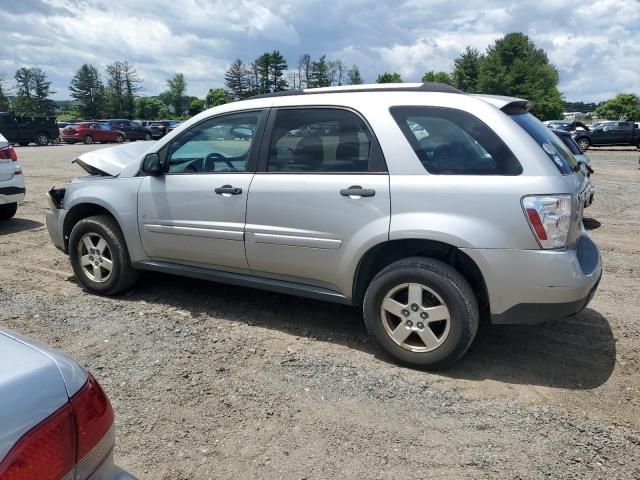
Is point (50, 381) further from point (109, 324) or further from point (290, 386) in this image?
point (109, 324)

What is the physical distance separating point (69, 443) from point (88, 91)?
97.6 m

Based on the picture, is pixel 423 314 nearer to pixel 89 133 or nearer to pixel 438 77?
pixel 89 133

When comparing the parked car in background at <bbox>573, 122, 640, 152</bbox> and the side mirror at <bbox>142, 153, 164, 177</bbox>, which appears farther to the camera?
the parked car in background at <bbox>573, 122, 640, 152</bbox>

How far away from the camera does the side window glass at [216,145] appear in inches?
163

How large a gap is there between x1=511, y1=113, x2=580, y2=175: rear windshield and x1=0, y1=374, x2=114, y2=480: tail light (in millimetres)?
2900

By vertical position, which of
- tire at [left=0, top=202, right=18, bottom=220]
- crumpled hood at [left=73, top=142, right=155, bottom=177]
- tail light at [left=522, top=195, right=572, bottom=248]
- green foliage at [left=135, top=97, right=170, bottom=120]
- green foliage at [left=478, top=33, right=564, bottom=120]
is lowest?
tire at [left=0, top=202, right=18, bottom=220]

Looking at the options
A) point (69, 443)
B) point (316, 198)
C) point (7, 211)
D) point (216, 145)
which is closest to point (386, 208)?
point (316, 198)

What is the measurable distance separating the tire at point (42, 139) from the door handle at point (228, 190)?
3209 centimetres

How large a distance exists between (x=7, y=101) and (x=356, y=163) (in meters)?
79.5

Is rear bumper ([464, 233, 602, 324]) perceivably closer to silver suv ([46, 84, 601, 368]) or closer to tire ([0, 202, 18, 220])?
silver suv ([46, 84, 601, 368])

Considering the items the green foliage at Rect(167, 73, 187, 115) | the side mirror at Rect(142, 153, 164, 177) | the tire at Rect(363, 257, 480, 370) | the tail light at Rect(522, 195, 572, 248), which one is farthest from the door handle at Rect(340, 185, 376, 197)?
the green foliage at Rect(167, 73, 187, 115)

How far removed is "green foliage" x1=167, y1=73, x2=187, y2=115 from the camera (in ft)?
354

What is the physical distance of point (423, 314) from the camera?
3.41 metres

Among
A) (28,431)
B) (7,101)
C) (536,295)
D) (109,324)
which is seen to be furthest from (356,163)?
(7,101)
